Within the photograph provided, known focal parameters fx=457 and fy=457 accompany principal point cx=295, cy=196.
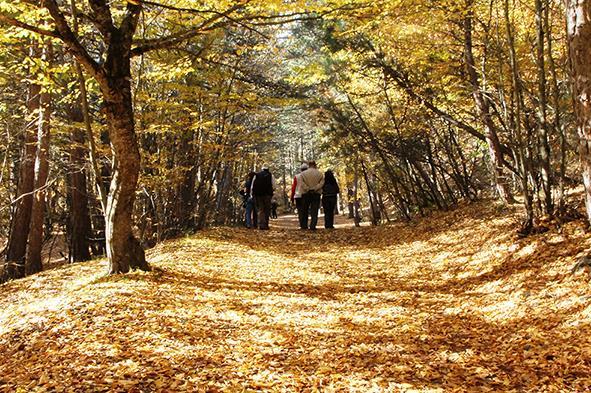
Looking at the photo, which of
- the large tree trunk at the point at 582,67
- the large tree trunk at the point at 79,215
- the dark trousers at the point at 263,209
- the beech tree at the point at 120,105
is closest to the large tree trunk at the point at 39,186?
the large tree trunk at the point at 79,215

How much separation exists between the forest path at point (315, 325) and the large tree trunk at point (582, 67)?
1.46m

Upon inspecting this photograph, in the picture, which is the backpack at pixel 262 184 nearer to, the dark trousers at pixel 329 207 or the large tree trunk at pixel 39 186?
the dark trousers at pixel 329 207

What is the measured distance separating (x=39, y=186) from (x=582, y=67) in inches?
405

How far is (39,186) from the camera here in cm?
1017

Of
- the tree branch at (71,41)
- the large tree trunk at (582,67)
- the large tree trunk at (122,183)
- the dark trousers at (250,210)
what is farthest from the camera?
the dark trousers at (250,210)

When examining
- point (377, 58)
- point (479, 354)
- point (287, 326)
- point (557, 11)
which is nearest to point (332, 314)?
point (287, 326)

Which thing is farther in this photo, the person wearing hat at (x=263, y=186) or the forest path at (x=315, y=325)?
the person wearing hat at (x=263, y=186)

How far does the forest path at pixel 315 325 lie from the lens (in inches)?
145

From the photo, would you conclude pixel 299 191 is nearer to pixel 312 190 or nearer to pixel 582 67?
pixel 312 190

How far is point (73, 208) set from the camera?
13.2 meters

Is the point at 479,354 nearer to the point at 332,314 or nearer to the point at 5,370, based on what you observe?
the point at 332,314

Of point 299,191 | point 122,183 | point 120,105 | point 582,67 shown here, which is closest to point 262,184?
point 299,191

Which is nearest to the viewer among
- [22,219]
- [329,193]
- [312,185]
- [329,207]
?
[22,219]

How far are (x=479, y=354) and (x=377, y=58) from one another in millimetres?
9709
